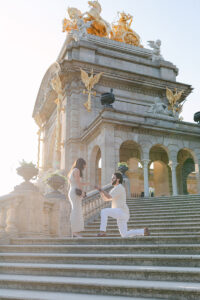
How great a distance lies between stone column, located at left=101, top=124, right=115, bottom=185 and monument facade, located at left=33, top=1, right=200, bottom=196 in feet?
0.18

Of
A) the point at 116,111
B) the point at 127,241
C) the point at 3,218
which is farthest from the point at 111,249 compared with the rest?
the point at 116,111

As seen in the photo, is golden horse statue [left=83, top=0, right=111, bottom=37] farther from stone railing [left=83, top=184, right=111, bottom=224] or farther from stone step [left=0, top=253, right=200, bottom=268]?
stone step [left=0, top=253, right=200, bottom=268]

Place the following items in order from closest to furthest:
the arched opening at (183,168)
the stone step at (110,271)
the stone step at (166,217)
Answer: the stone step at (110,271) < the stone step at (166,217) < the arched opening at (183,168)

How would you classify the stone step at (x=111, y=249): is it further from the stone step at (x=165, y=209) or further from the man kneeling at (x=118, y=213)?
the stone step at (x=165, y=209)

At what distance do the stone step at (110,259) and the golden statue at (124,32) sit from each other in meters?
27.5

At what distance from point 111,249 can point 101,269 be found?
899 millimetres

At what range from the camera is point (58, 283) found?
→ 4477 mm

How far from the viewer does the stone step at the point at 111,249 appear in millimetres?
5160

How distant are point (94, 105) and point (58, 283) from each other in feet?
62.8

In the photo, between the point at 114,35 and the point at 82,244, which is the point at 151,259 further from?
the point at 114,35

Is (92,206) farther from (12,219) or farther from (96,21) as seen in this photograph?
(96,21)

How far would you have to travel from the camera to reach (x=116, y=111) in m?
17.6

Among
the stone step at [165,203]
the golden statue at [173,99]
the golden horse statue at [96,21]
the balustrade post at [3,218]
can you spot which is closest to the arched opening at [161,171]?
the golden statue at [173,99]

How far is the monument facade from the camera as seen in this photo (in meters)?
17.9
